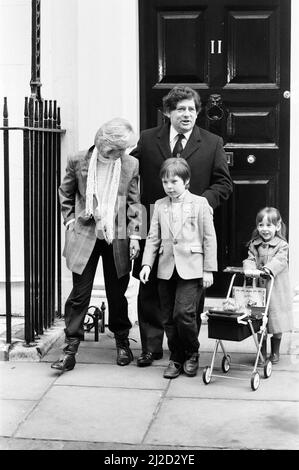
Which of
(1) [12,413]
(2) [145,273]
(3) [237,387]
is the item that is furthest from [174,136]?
(1) [12,413]

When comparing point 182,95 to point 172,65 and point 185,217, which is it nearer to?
point 185,217

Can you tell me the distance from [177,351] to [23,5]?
3.24m

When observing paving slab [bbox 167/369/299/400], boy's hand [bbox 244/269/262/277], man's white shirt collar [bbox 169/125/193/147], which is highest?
man's white shirt collar [bbox 169/125/193/147]

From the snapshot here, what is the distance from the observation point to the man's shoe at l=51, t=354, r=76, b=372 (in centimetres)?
662

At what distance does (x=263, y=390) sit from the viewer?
20.4ft

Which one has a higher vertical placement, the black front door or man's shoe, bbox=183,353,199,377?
the black front door

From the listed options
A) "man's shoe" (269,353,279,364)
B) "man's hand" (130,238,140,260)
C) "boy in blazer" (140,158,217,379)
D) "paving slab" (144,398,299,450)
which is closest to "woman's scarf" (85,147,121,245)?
"man's hand" (130,238,140,260)

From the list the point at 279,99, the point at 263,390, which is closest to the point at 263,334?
the point at 263,390

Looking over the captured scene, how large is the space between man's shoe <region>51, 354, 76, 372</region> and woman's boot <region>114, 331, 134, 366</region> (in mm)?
360

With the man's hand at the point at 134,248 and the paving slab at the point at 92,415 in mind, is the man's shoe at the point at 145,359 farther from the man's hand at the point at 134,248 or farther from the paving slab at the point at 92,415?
the man's hand at the point at 134,248

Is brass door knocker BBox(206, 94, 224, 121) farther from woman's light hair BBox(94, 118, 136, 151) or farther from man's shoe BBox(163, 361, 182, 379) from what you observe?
man's shoe BBox(163, 361, 182, 379)

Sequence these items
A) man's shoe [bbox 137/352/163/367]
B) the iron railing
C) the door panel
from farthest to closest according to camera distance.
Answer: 1. the door panel
2. the iron railing
3. man's shoe [bbox 137/352/163/367]

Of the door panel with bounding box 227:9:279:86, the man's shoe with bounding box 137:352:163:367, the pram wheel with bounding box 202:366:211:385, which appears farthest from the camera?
the door panel with bounding box 227:9:279:86

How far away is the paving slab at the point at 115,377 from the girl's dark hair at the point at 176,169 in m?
1.37
